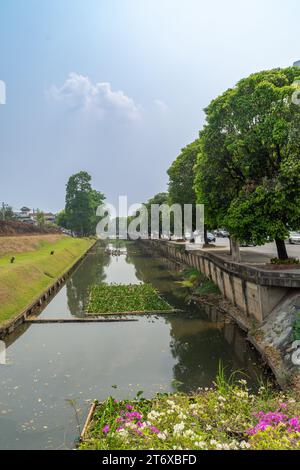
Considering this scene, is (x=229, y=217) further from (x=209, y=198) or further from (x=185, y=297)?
(x=185, y=297)

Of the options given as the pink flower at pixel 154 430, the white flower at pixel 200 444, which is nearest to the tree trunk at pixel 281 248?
the pink flower at pixel 154 430

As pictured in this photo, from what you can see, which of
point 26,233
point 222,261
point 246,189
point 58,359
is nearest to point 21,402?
point 58,359

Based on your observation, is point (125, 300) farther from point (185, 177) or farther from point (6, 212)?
point (6, 212)

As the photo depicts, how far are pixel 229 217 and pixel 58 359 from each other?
40.3 ft

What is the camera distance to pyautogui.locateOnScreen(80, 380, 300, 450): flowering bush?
702cm

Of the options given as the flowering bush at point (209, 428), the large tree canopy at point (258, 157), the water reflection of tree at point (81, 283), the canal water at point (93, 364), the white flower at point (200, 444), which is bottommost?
the canal water at point (93, 364)

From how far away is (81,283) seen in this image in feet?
138

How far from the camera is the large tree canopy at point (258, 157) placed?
62.1 ft

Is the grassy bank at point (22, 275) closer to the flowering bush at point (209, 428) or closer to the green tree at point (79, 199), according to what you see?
the flowering bush at point (209, 428)

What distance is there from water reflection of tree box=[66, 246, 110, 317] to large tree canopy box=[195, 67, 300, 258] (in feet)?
46.5

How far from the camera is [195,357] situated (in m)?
18.0

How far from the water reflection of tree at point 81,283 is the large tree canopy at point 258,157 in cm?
1418

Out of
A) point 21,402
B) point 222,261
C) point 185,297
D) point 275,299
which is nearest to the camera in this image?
point 21,402

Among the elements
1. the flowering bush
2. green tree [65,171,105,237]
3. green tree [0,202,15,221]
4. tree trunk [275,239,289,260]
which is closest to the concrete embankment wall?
tree trunk [275,239,289,260]
